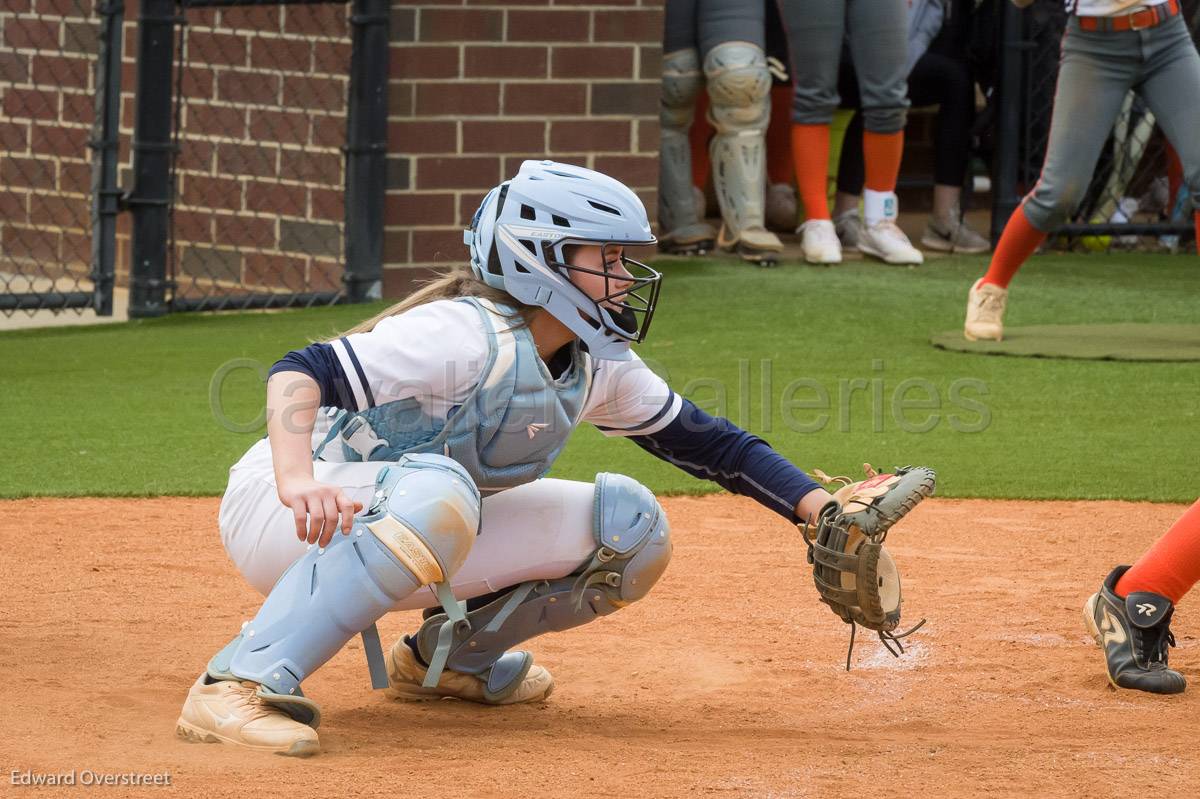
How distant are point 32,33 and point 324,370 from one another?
7.35 metres

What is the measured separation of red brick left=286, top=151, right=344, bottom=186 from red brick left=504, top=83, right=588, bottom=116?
929 mm

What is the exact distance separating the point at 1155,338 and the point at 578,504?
4873 millimetres

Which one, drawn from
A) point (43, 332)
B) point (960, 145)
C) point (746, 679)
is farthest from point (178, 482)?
point (960, 145)

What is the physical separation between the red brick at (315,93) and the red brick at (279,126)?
0.07 metres

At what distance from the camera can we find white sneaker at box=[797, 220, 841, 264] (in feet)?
29.9

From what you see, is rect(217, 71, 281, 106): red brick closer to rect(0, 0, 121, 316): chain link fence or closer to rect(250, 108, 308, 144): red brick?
rect(250, 108, 308, 144): red brick

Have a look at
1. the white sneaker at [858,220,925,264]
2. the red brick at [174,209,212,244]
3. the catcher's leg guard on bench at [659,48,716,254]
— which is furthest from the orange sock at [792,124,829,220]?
the red brick at [174,209,212,244]

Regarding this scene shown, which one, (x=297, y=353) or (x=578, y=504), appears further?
(x=578, y=504)

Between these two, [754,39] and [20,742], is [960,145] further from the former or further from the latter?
[20,742]

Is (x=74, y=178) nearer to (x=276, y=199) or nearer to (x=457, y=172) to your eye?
(x=276, y=199)

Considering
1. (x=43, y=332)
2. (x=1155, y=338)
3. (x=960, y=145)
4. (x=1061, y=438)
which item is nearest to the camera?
(x=1061, y=438)

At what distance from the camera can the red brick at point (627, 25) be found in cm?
886

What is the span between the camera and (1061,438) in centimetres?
593

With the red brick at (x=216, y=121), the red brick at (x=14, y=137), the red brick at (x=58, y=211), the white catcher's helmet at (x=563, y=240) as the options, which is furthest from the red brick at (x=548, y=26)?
the white catcher's helmet at (x=563, y=240)
